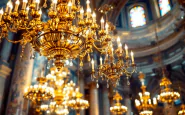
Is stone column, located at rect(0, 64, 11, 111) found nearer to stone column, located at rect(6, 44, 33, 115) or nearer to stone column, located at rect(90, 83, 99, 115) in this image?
stone column, located at rect(6, 44, 33, 115)

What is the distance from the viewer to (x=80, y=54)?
206 inches

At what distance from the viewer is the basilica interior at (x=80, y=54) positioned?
451 centimetres

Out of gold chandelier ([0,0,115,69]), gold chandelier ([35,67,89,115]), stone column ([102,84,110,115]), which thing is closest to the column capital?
gold chandelier ([35,67,89,115])

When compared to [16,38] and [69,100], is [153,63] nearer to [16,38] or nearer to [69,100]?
[69,100]

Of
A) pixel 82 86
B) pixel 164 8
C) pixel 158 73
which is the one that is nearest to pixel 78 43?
pixel 82 86

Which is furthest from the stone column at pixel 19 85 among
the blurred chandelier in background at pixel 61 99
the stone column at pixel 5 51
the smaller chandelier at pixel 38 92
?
the blurred chandelier in background at pixel 61 99

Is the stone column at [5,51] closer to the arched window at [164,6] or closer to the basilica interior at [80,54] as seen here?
the basilica interior at [80,54]

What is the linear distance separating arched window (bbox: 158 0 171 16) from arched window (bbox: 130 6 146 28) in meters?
1.52

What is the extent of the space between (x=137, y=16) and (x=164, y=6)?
2.35 m

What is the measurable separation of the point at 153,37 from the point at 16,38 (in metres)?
10.4

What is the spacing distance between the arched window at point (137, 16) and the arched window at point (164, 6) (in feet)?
4.99

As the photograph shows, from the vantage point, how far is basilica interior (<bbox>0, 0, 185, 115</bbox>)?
451 centimetres

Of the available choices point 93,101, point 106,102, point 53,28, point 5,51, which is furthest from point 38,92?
point 106,102

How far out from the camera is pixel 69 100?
28.5 feet
